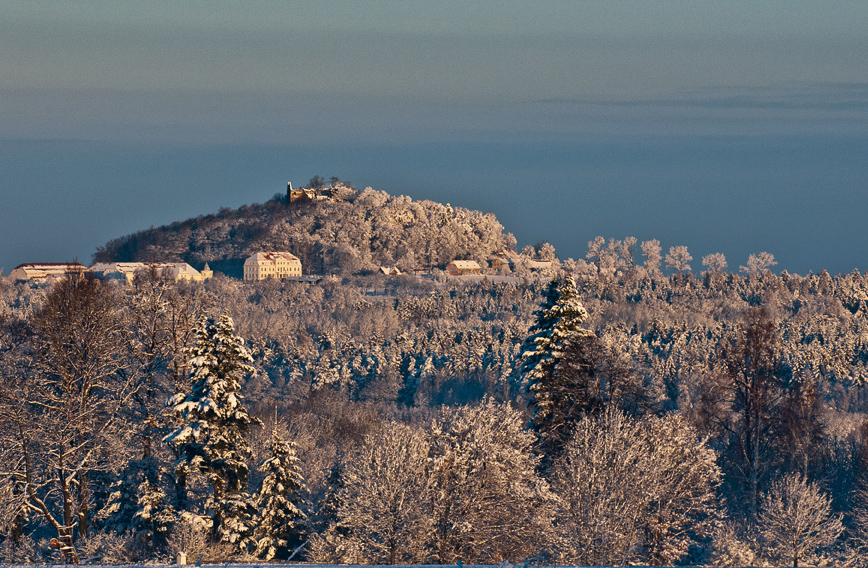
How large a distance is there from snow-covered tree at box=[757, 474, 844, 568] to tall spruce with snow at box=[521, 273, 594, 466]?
5.90m

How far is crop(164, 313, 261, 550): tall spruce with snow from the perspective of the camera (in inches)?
1134

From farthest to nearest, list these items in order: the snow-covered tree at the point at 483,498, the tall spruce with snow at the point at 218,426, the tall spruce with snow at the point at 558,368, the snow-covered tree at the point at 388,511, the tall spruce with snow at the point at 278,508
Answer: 1. the tall spruce with snow at the point at 558,368
2. the tall spruce with snow at the point at 278,508
3. the tall spruce with snow at the point at 218,426
4. the snow-covered tree at the point at 483,498
5. the snow-covered tree at the point at 388,511

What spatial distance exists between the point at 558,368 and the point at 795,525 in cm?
805

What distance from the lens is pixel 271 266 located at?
192 meters

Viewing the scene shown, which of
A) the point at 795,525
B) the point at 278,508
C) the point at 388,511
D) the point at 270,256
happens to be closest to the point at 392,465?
the point at 388,511

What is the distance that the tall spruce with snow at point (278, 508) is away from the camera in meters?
31.5

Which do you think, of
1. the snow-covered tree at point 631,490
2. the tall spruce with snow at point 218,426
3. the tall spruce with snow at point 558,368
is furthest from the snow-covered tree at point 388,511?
the tall spruce with snow at point 558,368

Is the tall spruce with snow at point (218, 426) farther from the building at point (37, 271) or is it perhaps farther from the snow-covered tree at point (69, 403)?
the building at point (37, 271)

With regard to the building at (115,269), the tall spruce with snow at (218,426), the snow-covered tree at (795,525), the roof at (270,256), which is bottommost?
the snow-covered tree at (795,525)

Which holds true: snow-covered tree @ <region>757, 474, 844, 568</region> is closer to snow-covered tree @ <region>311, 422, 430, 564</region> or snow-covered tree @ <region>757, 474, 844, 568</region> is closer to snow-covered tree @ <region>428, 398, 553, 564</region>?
snow-covered tree @ <region>428, 398, 553, 564</region>

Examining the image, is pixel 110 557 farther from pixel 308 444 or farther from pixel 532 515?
pixel 308 444

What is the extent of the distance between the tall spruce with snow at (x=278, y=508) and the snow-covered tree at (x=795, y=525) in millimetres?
13401

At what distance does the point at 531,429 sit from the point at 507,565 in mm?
16011

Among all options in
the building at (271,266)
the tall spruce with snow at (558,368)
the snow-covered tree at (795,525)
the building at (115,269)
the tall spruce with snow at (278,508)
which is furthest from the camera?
the building at (271,266)
